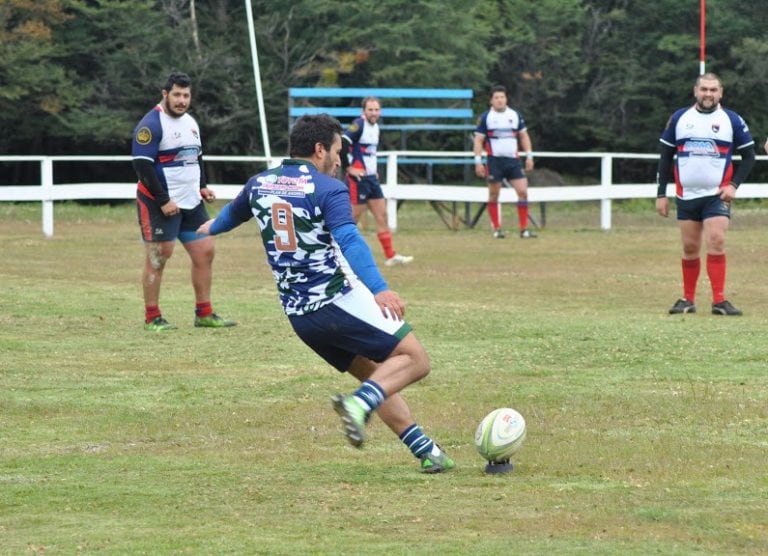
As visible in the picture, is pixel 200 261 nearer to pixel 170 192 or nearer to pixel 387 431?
pixel 170 192

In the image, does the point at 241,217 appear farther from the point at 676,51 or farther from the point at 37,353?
the point at 676,51

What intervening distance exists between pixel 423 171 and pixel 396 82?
2106 mm

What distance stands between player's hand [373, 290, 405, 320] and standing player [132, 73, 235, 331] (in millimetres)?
5964

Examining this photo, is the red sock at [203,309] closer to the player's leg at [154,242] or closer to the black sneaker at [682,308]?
the player's leg at [154,242]

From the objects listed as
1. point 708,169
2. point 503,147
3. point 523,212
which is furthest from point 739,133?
point 523,212

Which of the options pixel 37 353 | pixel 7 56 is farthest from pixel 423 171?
pixel 37 353

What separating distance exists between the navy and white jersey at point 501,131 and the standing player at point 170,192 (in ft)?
35.2

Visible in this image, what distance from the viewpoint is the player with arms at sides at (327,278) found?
23.8 feet

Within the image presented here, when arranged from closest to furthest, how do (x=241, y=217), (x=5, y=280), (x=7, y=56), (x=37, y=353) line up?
(x=241, y=217)
(x=37, y=353)
(x=5, y=280)
(x=7, y=56)

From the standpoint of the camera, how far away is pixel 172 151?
1298 centimetres

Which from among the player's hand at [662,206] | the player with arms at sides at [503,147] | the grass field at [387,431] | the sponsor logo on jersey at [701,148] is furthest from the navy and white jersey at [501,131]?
the sponsor logo on jersey at [701,148]

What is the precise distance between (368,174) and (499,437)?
40.9 ft

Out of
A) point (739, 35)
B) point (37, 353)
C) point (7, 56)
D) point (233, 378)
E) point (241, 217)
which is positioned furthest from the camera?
point (739, 35)

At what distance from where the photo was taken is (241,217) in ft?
25.6
